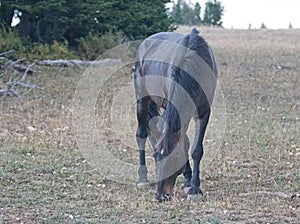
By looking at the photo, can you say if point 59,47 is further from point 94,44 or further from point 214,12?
point 214,12

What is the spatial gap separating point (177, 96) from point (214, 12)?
129 feet

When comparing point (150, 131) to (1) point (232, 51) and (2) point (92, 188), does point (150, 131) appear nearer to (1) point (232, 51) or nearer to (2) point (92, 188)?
(2) point (92, 188)

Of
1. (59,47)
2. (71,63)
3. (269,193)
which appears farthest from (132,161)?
(59,47)

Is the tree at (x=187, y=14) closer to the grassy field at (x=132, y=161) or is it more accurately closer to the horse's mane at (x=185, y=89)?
the grassy field at (x=132, y=161)

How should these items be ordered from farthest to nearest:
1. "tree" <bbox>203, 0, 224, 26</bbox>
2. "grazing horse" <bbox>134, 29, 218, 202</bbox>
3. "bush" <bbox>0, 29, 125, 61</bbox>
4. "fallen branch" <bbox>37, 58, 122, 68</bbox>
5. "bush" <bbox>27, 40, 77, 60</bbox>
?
"tree" <bbox>203, 0, 224, 26</bbox>
"bush" <bbox>27, 40, 77, 60</bbox>
"fallen branch" <bbox>37, 58, 122, 68</bbox>
"bush" <bbox>0, 29, 125, 61</bbox>
"grazing horse" <bbox>134, 29, 218, 202</bbox>

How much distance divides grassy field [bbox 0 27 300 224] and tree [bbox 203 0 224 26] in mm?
29019

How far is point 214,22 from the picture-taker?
1721 inches

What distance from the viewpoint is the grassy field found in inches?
215

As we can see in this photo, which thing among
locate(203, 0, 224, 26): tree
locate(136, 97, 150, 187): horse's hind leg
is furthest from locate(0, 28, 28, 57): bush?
locate(203, 0, 224, 26): tree

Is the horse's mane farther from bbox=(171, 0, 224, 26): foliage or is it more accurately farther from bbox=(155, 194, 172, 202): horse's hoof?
bbox=(171, 0, 224, 26): foliage

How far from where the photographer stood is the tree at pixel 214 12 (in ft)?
141

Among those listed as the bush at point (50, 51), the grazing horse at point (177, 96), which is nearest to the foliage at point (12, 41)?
the bush at point (50, 51)

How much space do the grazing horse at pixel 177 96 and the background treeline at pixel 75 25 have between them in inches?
373

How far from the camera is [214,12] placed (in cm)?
4409
